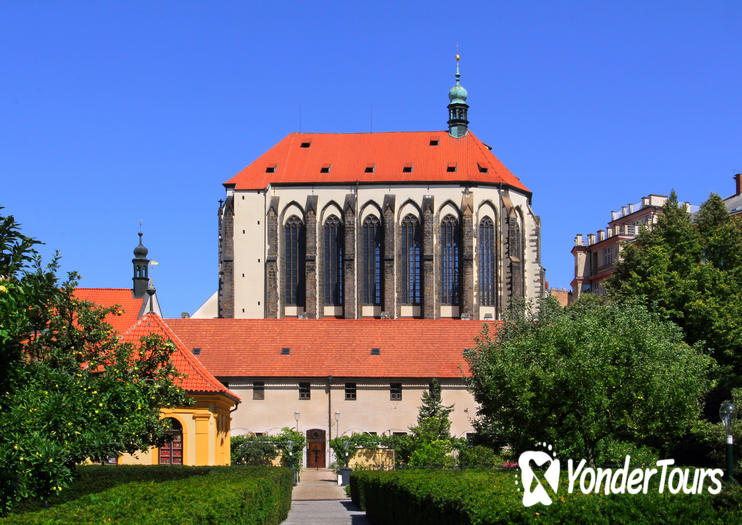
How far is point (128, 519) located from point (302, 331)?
5404 cm

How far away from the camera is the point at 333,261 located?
85625mm

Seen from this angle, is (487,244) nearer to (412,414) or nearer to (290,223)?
(290,223)

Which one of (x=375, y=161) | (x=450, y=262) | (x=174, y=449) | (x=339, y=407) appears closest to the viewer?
(x=174, y=449)

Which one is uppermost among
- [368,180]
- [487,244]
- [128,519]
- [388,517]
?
[368,180]

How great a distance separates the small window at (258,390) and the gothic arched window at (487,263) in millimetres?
27037

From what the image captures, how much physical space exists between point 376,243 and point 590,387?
55.5 metres

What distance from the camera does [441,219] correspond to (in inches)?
3401

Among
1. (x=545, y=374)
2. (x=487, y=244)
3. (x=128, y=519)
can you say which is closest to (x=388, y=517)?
(x=545, y=374)

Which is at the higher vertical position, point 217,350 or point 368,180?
point 368,180

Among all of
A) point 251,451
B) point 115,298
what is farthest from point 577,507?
point 115,298

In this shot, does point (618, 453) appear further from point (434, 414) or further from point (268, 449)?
point (268, 449)

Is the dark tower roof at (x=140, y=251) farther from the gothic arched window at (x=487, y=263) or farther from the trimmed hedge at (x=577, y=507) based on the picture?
the trimmed hedge at (x=577, y=507)

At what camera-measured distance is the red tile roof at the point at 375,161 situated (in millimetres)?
87688

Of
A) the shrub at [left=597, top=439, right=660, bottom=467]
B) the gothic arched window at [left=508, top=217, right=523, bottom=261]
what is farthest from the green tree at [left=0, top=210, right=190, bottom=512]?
the gothic arched window at [left=508, top=217, right=523, bottom=261]
